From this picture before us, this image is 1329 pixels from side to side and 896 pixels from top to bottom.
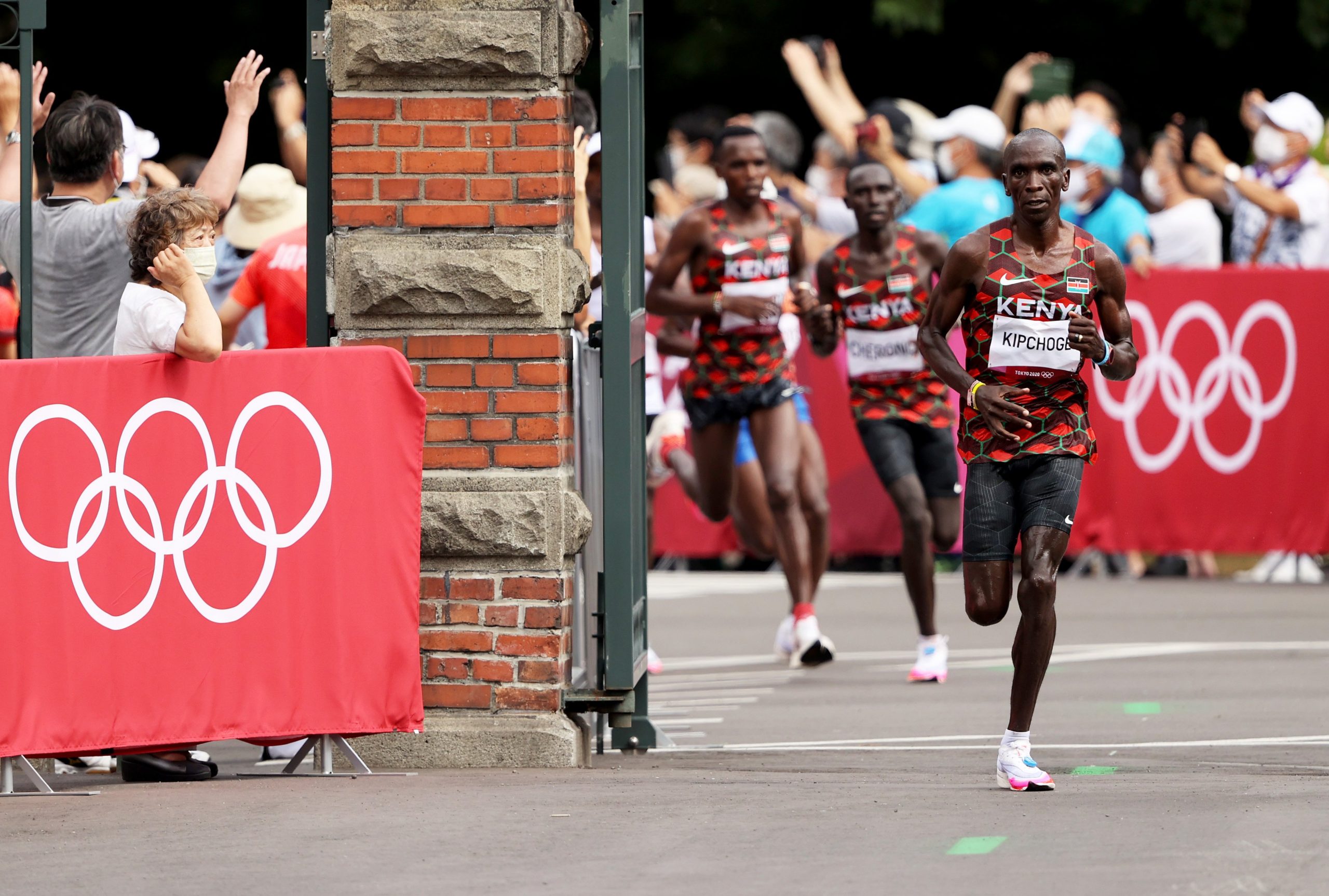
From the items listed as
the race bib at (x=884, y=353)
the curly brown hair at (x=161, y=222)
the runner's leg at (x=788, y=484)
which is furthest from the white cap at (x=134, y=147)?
the race bib at (x=884, y=353)

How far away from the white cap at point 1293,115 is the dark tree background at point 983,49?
568 cm

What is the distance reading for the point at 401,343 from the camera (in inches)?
323

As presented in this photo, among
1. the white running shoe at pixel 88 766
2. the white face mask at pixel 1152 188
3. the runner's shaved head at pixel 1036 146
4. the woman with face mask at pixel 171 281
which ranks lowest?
the white running shoe at pixel 88 766

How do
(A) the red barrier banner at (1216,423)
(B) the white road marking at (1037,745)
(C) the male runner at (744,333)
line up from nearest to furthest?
(B) the white road marking at (1037,745) < (C) the male runner at (744,333) < (A) the red barrier banner at (1216,423)

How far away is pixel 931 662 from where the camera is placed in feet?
36.3

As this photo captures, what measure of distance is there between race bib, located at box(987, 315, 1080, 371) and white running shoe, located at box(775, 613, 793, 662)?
4.25m

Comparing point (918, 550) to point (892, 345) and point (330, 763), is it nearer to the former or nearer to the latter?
point (892, 345)

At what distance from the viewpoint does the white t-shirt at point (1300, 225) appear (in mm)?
15320

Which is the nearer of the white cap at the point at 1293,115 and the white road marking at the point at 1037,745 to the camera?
the white road marking at the point at 1037,745

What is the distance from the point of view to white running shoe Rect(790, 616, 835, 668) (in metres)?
11.7

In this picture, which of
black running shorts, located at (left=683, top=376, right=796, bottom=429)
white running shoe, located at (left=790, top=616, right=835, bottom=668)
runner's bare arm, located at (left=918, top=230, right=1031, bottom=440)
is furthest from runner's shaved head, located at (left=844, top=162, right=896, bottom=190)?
runner's bare arm, located at (left=918, top=230, right=1031, bottom=440)

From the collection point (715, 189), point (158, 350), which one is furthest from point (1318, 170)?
point (158, 350)

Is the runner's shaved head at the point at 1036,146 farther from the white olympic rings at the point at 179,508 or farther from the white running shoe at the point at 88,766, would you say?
the white running shoe at the point at 88,766

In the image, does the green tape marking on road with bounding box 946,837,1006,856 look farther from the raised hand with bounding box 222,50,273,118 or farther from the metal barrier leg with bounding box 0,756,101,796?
the raised hand with bounding box 222,50,273,118
